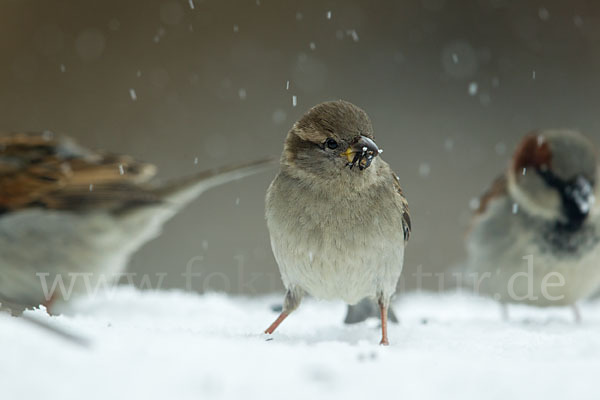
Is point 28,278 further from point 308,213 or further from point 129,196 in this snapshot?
point 308,213

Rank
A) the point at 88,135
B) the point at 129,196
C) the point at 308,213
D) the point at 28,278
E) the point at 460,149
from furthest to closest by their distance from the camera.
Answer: the point at 460,149, the point at 88,135, the point at 129,196, the point at 28,278, the point at 308,213

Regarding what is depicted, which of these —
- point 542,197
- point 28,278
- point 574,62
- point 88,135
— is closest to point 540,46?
point 574,62

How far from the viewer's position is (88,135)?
15.8ft

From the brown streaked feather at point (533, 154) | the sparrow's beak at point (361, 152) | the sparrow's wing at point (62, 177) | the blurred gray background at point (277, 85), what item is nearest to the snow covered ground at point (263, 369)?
the sparrow's beak at point (361, 152)

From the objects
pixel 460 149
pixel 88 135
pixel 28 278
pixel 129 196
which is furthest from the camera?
pixel 460 149

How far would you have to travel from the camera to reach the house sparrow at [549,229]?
115 inches

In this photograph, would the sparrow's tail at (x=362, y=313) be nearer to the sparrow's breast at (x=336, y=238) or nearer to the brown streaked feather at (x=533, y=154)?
the sparrow's breast at (x=336, y=238)

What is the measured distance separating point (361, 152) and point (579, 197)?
1434 millimetres

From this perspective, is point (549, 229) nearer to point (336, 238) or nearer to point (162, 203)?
point (336, 238)

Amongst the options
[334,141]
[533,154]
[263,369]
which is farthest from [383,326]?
[533,154]

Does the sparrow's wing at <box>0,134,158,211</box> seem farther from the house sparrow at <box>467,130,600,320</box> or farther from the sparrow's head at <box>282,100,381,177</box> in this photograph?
the house sparrow at <box>467,130,600,320</box>

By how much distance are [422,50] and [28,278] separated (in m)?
3.86

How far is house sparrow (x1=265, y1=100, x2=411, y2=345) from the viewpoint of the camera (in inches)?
76.2

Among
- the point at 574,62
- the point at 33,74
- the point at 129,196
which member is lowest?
the point at 129,196
